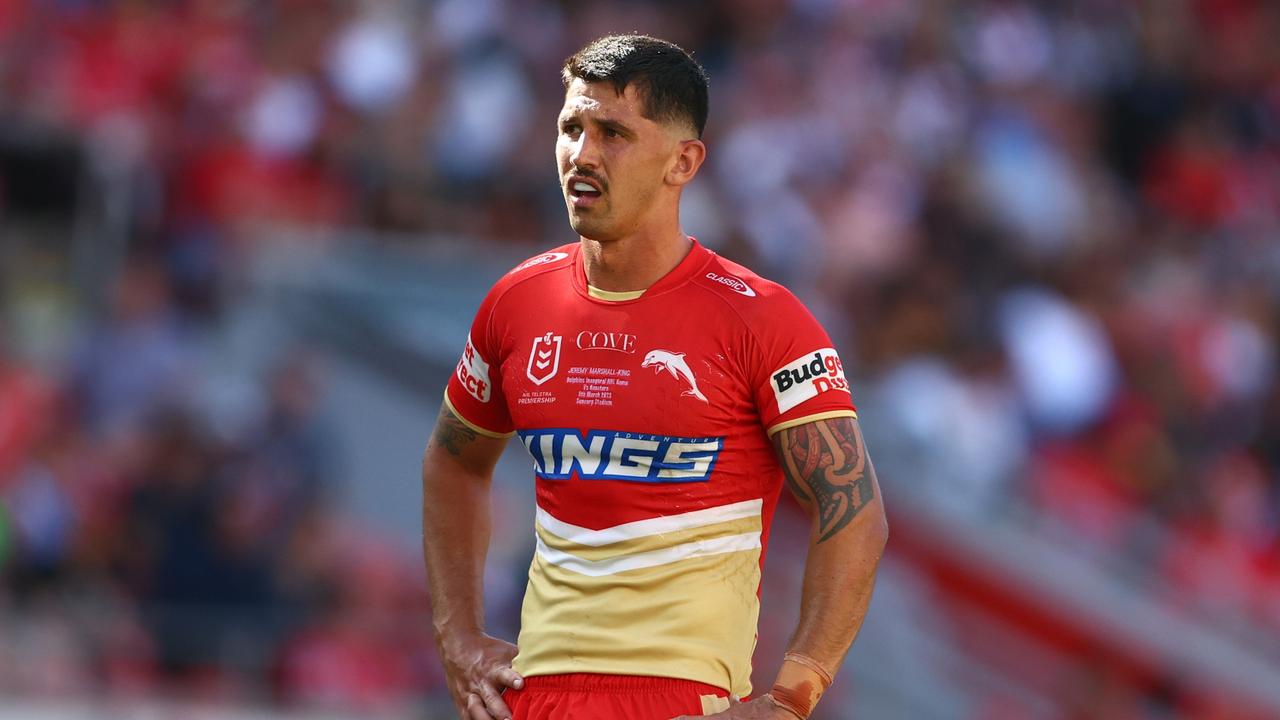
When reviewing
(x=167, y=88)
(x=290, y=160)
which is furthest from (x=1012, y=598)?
(x=167, y=88)

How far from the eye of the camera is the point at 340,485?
10.9 meters

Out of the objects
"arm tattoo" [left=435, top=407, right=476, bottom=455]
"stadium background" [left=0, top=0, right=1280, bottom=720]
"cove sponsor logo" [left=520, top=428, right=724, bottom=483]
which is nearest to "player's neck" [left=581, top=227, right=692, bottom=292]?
"cove sponsor logo" [left=520, top=428, right=724, bottom=483]

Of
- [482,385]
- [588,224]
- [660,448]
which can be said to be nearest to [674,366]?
→ [660,448]

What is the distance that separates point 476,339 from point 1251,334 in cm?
1033

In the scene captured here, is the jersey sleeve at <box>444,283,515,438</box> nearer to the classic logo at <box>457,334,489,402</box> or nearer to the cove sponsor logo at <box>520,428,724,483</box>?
the classic logo at <box>457,334,489,402</box>

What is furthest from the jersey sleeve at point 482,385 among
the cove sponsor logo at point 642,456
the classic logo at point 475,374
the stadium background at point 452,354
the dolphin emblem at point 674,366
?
the stadium background at point 452,354

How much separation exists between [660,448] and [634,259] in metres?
0.49

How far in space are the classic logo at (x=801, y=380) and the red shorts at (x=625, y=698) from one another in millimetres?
690

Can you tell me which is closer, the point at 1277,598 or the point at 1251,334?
the point at 1277,598

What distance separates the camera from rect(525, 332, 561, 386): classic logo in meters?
4.46

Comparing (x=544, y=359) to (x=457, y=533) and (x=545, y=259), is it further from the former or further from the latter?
(x=457, y=533)

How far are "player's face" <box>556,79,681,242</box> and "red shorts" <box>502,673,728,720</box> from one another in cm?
107

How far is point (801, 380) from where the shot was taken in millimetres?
4281

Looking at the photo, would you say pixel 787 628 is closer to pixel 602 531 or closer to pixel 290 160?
pixel 290 160
